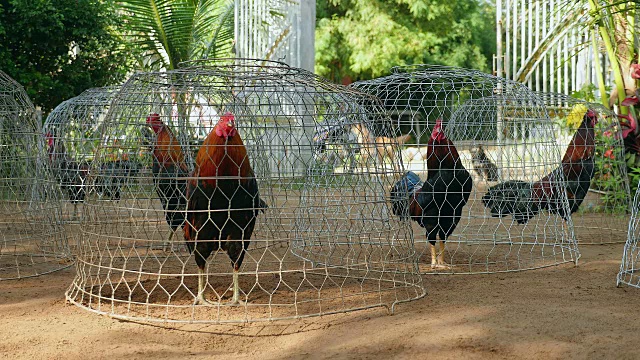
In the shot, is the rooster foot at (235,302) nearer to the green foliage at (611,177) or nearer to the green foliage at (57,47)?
the green foliage at (611,177)

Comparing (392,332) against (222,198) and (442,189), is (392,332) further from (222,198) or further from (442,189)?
(442,189)

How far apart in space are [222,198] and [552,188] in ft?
12.2

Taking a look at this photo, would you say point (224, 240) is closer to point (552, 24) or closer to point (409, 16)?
point (552, 24)

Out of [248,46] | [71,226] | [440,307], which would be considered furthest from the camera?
[248,46]

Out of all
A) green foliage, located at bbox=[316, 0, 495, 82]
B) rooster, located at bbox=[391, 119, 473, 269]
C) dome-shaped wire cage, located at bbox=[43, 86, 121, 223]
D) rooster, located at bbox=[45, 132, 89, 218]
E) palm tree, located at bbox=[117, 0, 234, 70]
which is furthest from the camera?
green foliage, located at bbox=[316, 0, 495, 82]

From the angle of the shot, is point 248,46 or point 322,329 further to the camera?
point 248,46

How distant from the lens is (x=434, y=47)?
25891 millimetres

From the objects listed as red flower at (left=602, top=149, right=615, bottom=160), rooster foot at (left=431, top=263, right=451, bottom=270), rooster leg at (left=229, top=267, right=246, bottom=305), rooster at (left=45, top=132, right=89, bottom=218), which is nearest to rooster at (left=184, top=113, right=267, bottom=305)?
rooster leg at (left=229, top=267, right=246, bottom=305)

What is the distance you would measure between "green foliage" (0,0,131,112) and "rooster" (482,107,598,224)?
7464 mm

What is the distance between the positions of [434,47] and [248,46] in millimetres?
12139

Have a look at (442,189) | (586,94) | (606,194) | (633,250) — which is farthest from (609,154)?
(633,250)

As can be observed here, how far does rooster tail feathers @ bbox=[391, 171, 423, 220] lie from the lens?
5.28 meters

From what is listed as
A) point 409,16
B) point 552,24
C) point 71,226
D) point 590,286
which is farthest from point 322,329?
point 409,16

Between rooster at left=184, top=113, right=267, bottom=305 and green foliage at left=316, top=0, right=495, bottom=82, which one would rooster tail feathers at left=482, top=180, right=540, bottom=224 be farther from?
green foliage at left=316, top=0, right=495, bottom=82
